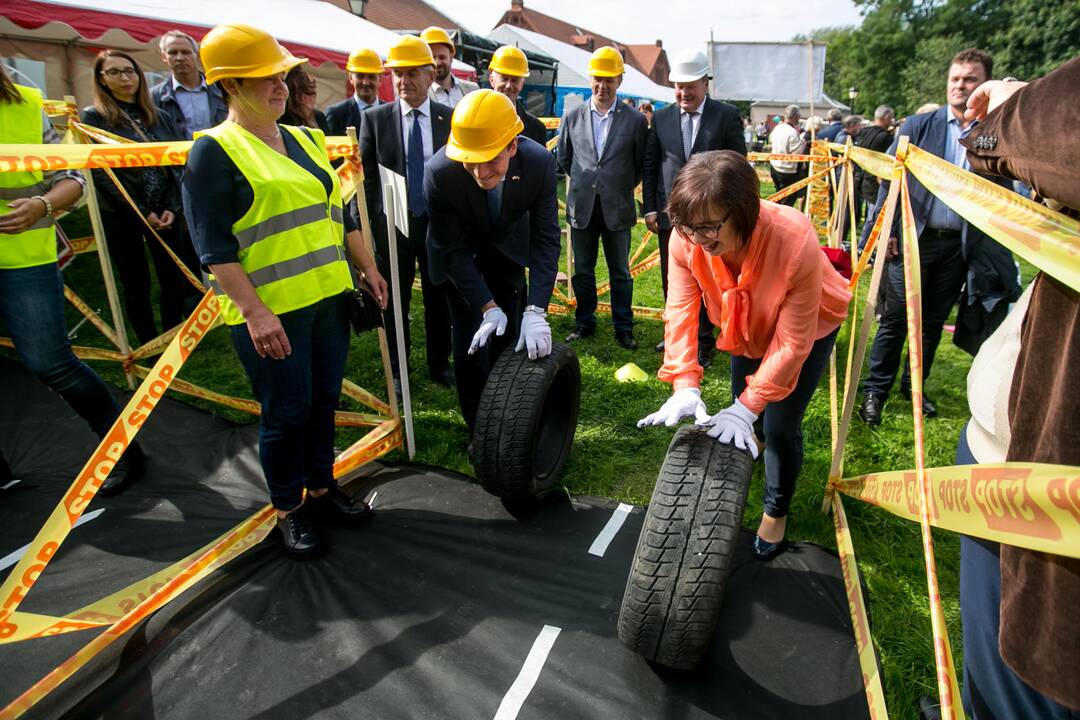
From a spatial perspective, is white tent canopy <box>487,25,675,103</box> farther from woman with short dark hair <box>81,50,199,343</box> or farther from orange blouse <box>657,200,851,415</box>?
orange blouse <box>657,200,851,415</box>

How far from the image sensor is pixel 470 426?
3.61 m

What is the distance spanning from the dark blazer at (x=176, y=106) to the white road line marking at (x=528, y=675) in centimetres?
422

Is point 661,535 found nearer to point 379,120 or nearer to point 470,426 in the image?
point 470,426

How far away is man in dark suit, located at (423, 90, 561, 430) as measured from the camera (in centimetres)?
251

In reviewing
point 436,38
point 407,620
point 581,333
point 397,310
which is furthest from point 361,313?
point 436,38

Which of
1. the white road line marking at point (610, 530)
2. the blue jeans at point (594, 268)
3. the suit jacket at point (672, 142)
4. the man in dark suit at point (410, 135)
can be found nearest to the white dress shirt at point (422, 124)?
the man in dark suit at point (410, 135)

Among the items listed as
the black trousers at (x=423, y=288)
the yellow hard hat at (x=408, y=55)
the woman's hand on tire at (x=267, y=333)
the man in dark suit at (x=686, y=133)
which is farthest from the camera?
the man in dark suit at (x=686, y=133)

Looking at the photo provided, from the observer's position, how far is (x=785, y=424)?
2410mm

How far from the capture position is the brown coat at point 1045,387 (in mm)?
870

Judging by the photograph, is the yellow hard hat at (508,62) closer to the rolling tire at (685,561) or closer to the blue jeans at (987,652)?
the rolling tire at (685,561)

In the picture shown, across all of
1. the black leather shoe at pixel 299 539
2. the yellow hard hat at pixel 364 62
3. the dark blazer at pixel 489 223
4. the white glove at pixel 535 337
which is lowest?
the black leather shoe at pixel 299 539

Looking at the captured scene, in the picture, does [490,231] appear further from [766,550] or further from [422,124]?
[766,550]

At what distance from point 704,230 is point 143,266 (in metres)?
4.41

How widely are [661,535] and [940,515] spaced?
29.2 inches
